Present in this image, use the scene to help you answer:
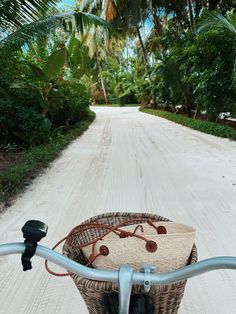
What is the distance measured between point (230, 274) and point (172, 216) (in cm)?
114

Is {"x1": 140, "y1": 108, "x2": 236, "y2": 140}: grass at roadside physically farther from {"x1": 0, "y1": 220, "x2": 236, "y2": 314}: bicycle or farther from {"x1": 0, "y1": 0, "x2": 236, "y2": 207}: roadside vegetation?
{"x1": 0, "y1": 220, "x2": 236, "y2": 314}: bicycle

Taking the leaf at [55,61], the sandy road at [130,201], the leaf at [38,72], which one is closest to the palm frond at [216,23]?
the sandy road at [130,201]

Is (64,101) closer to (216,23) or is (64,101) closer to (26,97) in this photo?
(26,97)

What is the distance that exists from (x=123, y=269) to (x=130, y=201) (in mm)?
3007

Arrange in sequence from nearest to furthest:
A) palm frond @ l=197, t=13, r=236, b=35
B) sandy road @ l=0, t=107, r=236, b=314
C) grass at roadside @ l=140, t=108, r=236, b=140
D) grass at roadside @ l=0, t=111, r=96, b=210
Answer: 1. sandy road @ l=0, t=107, r=236, b=314
2. grass at roadside @ l=0, t=111, r=96, b=210
3. palm frond @ l=197, t=13, r=236, b=35
4. grass at roadside @ l=140, t=108, r=236, b=140

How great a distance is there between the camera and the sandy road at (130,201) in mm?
2205

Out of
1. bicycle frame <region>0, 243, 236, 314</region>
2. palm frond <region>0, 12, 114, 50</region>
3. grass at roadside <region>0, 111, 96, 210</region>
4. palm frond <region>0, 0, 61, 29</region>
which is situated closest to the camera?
bicycle frame <region>0, 243, 236, 314</region>

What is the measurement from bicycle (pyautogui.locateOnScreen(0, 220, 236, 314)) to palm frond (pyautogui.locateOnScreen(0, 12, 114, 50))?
5.02 m

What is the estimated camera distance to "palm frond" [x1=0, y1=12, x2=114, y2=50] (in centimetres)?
549

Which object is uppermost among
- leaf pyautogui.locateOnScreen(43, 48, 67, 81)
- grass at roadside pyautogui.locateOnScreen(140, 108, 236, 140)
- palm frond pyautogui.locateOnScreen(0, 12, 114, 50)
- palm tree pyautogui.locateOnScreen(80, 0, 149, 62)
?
palm tree pyautogui.locateOnScreen(80, 0, 149, 62)

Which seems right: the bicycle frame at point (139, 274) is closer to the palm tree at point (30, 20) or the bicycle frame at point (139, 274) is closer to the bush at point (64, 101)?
the palm tree at point (30, 20)

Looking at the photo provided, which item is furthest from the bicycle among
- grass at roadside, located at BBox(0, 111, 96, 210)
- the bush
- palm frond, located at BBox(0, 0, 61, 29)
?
the bush

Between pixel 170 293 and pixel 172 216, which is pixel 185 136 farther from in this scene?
pixel 170 293

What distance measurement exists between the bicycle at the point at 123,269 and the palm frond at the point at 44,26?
5.02 meters
